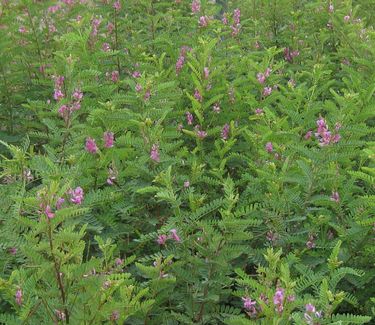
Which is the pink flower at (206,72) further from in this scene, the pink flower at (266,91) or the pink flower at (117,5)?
the pink flower at (117,5)

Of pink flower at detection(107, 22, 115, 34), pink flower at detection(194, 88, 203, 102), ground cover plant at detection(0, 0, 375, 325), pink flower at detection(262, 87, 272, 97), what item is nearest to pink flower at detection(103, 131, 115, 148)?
ground cover plant at detection(0, 0, 375, 325)

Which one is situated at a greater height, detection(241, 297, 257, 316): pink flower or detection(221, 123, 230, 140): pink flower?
detection(241, 297, 257, 316): pink flower

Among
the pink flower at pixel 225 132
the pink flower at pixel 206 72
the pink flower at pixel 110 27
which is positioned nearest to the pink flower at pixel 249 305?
the pink flower at pixel 225 132

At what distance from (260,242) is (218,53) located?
5.59ft

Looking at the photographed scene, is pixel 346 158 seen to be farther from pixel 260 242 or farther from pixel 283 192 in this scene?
pixel 260 242

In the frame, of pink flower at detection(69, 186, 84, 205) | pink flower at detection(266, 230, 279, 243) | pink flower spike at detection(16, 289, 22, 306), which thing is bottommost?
pink flower at detection(266, 230, 279, 243)

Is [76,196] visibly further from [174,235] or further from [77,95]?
[77,95]

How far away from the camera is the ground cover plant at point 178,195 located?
1.95 m

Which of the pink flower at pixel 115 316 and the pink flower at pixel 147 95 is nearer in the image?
the pink flower at pixel 115 316

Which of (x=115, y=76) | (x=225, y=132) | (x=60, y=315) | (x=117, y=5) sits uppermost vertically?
(x=60, y=315)

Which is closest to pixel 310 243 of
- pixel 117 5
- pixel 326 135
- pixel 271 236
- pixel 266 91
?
pixel 271 236

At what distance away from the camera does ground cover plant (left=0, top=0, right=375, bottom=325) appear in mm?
1946

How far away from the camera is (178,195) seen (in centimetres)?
285

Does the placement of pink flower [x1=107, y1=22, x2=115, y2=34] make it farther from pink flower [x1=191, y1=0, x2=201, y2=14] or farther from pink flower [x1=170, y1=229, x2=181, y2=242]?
pink flower [x1=170, y1=229, x2=181, y2=242]
